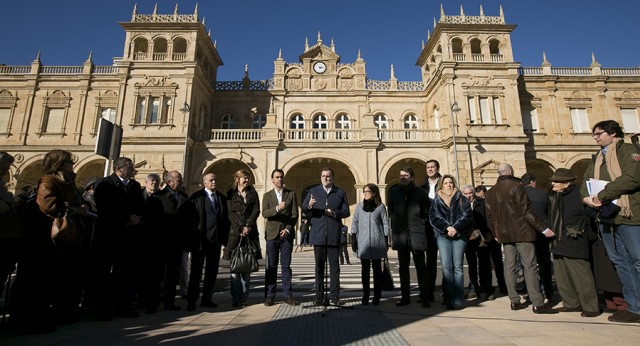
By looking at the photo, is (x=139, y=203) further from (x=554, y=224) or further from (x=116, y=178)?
(x=554, y=224)

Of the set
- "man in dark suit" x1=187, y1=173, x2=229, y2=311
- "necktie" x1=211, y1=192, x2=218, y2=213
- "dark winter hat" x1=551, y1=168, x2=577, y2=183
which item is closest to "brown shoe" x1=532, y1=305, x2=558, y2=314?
"dark winter hat" x1=551, y1=168, x2=577, y2=183

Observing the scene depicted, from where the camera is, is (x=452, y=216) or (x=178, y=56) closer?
(x=452, y=216)

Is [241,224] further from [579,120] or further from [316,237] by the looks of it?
[579,120]

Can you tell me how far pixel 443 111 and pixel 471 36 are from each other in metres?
5.94

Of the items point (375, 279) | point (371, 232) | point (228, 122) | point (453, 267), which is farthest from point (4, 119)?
point (453, 267)

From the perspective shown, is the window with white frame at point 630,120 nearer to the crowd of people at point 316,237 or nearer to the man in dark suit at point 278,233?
the crowd of people at point 316,237

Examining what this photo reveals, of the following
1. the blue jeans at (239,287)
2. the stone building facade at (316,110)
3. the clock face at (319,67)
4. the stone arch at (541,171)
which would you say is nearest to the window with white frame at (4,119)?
the stone building facade at (316,110)

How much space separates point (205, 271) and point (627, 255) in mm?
5552

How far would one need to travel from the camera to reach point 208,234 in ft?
17.1

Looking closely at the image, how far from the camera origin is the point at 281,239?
5441 mm

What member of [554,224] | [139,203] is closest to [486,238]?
[554,224]

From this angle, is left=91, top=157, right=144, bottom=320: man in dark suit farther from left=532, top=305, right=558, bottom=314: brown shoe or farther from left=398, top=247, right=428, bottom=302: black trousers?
left=532, top=305, right=558, bottom=314: brown shoe

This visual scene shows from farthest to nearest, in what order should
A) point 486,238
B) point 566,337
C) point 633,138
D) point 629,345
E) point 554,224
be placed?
point 486,238
point 554,224
point 633,138
point 566,337
point 629,345

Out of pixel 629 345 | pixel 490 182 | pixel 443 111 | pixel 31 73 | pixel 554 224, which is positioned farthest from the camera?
pixel 31 73
